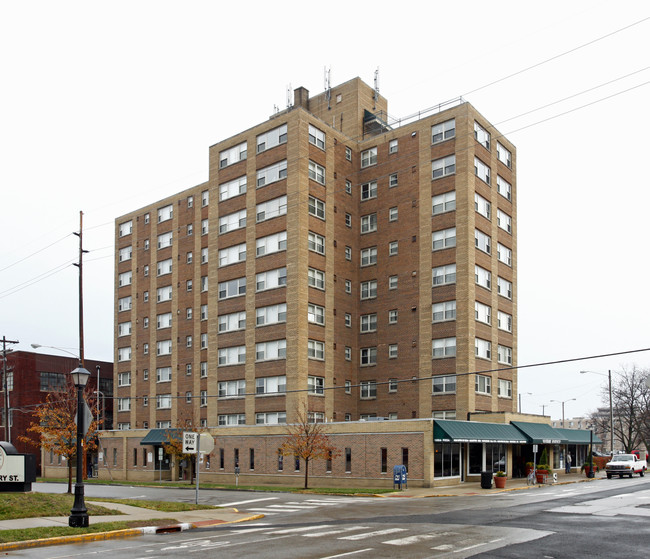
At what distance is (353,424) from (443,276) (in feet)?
45.3

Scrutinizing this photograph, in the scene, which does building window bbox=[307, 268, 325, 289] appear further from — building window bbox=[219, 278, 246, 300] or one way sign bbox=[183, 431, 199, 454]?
one way sign bbox=[183, 431, 199, 454]

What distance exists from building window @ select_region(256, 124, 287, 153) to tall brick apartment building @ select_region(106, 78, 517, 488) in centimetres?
17

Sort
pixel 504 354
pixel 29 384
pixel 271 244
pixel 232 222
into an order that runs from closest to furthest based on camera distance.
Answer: pixel 271 244 → pixel 504 354 → pixel 232 222 → pixel 29 384

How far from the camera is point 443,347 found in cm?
5209

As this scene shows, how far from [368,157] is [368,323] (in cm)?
1417

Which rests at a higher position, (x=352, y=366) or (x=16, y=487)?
(x=352, y=366)

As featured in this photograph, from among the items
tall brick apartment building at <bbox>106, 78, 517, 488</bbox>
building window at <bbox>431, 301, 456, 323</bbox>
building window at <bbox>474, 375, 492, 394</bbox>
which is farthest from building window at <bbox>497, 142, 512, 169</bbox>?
building window at <bbox>474, 375, 492, 394</bbox>

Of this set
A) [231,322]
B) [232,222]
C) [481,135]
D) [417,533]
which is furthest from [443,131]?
[417,533]

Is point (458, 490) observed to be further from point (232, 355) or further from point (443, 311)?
point (232, 355)

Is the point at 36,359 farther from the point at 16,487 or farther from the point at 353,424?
the point at 16,487

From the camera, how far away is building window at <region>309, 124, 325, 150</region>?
55.5 meters

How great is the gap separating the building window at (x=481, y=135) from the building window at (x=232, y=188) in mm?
18925

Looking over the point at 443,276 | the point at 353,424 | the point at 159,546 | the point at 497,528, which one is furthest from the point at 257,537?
the point at 443,276

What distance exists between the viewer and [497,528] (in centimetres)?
2038
